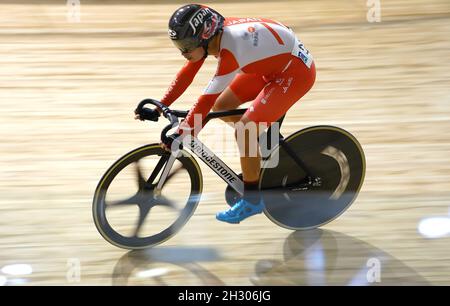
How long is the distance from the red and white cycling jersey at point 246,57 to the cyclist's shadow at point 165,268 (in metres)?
0.93

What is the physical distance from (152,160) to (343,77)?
325 cm

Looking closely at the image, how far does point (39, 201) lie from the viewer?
189 inches

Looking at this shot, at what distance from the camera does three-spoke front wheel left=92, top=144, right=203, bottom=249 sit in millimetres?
3938

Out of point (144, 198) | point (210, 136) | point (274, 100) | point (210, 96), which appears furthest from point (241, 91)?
point (210, 136)

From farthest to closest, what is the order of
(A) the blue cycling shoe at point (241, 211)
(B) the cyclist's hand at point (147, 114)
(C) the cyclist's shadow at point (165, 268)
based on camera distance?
(A) the blue cycling shoe at point (241, 211) < (C) the cyclist's shadow at point (165, 268) < (B) the cyclist's hand at point (147, 114)

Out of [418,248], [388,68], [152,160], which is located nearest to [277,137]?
[152,160]

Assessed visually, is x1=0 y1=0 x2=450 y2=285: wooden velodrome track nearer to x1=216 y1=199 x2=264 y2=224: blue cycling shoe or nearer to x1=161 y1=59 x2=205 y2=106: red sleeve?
x1=216 y1=199 x2=264 y2=224: blue cycling shoe

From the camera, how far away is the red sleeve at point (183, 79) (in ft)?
13.2

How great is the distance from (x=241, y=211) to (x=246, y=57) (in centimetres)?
95

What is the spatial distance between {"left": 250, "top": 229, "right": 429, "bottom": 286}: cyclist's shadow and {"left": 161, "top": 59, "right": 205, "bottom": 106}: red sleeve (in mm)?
1133

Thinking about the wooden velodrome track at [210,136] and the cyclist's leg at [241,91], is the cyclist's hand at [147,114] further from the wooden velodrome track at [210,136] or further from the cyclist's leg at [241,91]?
the wooden velodrome track at [210,136]

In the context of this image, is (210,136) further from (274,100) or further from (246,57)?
(246,57)

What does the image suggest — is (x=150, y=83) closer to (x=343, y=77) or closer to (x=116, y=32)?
(x=116, y=32)

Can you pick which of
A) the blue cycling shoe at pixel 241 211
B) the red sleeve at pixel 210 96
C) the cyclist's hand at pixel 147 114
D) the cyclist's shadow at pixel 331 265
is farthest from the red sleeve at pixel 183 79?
the cyclist's shadow at pixel 331 265
